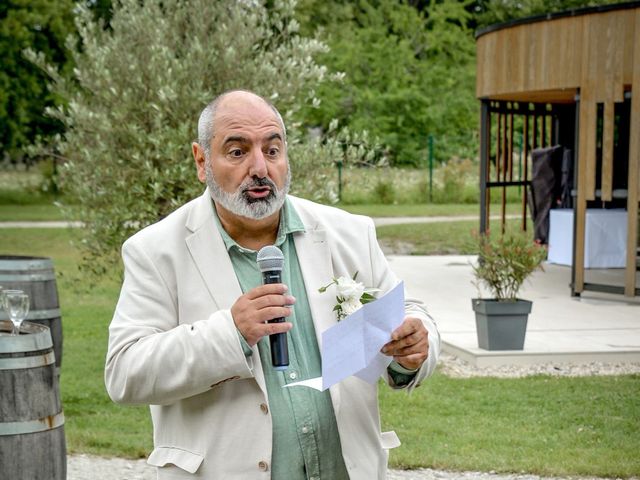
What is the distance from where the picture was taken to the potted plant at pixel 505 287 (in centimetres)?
917

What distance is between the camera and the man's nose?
3102 mm

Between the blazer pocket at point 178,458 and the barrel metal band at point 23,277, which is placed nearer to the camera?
the blazer pocket at point 178,458

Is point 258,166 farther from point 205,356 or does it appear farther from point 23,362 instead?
point 23,362

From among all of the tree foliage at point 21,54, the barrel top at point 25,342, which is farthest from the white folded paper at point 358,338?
the tree foliage at point 21,54

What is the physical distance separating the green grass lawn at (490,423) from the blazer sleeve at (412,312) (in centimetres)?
344

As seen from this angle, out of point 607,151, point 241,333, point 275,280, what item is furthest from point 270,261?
point 607,151

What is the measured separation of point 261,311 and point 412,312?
666 millimetres

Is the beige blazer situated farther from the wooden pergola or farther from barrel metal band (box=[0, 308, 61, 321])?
the wooden pergola

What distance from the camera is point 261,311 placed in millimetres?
2723

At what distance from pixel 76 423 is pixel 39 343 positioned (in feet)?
10.3

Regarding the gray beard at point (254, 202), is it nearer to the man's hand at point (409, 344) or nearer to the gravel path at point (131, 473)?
the man's hand at point (409, 344)

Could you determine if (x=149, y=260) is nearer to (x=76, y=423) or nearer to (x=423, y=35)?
(x=76, y=423)

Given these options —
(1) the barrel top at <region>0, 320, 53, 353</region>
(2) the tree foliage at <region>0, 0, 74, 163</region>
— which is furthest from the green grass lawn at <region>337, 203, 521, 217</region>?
(1) the barrel top at <region>0, 320, 53, 353</region>

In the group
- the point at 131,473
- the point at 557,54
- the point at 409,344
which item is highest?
the point at 557,54
